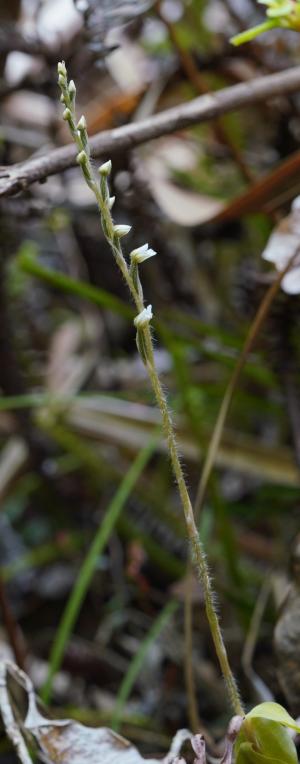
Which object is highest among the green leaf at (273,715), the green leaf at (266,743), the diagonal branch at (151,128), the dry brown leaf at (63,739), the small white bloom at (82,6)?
the small white bloom at (82,6)

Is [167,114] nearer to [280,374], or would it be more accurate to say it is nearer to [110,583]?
[280,374]

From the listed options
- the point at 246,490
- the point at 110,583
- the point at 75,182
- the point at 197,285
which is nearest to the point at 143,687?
the point at 110,583

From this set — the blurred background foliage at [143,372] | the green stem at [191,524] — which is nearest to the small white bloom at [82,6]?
the blurred background foliage at [143,372]

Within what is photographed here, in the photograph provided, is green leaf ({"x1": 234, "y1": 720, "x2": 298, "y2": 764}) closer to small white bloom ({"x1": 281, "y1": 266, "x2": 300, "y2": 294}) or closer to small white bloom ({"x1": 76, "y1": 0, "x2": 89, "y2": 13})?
small white bloom ({"x1": 281, "y1": 266, "x2": 300, "y2": 294})

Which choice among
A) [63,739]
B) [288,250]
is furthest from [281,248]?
[63,739]

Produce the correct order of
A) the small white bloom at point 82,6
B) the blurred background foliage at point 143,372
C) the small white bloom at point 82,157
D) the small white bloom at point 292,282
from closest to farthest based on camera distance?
the small white bloom at point 82,157 → the small white bloom at point 292,282 → the small white bloom at point 82,6 → the blurred background foliage at point 143,372

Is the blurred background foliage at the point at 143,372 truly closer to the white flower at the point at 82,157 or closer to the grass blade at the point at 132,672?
the grass blade at the point at 132,672

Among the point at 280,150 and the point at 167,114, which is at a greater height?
the point at 280,150
